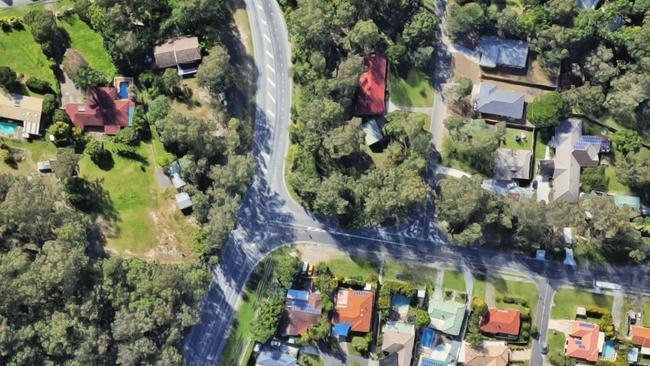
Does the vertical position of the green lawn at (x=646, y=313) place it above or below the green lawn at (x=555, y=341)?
above

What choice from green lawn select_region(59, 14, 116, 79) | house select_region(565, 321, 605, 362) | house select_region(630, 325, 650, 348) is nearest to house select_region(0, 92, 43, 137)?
green lawn select_region(59, 14, 116, 79)

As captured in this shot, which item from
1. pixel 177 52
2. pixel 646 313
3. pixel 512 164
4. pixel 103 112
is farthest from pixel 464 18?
pixel 103 112

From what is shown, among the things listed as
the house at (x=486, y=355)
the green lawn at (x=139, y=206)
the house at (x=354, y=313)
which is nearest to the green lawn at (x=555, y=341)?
the house at (x=486, y=355)

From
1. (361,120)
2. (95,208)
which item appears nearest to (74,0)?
(95,208)

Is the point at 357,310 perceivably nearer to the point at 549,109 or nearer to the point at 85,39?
the point at 549,109

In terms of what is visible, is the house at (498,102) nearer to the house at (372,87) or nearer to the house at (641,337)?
the house at (372,87)

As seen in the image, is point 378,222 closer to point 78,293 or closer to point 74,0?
point 78,293
